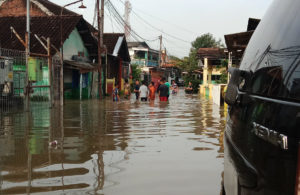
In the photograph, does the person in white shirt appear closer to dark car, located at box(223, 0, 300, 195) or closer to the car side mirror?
the car side mirror

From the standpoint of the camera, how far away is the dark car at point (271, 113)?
4.75ft

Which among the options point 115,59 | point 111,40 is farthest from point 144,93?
point 115,59

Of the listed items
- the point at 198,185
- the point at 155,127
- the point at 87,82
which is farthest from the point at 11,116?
the point at 87,82

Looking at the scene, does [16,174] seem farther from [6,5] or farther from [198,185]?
[6,5]

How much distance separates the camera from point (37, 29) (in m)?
23.1

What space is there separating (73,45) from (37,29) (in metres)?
2.68

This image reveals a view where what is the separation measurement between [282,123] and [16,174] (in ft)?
14.0

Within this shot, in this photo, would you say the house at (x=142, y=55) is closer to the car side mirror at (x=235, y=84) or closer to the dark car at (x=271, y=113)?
the car side mirror at (x=235, y=84)

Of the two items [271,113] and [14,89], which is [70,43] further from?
[271,113]

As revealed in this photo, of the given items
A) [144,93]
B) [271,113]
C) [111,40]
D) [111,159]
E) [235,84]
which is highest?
[111,40]

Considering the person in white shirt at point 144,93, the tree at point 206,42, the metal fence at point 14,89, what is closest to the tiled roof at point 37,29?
the person in white shirt at point 144,93

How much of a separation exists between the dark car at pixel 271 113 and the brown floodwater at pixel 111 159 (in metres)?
2.29

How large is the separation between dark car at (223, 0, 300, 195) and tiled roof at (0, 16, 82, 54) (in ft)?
65.7

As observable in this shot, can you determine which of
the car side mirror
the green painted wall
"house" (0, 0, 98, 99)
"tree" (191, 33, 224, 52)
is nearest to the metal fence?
"house" (0, 0, 98, 99)
